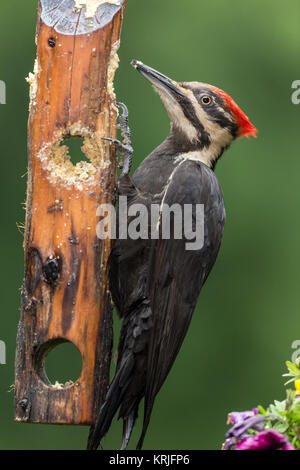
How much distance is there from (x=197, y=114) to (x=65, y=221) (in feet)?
2.97

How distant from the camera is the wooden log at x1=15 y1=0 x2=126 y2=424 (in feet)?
13.2

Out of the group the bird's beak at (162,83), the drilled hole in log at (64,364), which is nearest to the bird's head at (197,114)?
the bird's beak at (162,83)

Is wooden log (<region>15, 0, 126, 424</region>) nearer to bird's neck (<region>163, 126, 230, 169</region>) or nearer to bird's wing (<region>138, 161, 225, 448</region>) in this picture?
bird's wing (<region>138, 161, 225, 448</region>)

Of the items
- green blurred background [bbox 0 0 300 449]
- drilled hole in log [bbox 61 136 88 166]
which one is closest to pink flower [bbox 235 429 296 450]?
drilled hole in log [bbox 61 136 88 166]

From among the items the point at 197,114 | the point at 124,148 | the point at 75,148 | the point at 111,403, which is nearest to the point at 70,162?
the point at 124,148

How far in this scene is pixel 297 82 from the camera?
803 cm

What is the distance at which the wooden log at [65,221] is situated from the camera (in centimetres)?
401

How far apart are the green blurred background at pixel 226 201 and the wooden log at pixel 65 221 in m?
3.32

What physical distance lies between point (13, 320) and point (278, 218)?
244 cm

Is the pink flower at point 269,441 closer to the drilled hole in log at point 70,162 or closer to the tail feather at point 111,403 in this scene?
the tail feather at point 111,403

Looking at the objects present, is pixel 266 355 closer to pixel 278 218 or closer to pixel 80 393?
pixel 278 218

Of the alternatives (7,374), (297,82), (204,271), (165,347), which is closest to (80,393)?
(165,347)

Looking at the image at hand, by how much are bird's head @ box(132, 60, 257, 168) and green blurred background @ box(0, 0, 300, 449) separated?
2848 millimetres

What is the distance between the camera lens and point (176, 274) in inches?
166
